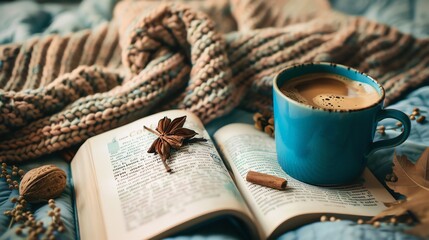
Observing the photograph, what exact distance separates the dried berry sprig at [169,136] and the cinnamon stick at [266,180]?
0.32 ft

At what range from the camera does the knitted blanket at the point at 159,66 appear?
658 mm

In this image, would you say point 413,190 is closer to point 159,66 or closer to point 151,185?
point 151,185

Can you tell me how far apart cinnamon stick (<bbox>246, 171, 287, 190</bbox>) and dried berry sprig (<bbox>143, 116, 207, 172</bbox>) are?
97mm

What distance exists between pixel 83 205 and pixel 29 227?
0.25 feet

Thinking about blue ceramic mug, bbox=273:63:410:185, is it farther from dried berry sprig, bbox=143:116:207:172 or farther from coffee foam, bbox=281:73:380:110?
dried berry sprig, bbox=143:116:207:172

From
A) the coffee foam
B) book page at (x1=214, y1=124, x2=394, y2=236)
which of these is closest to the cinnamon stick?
book page at (x1=214, y1=124, x2=394, y2=236)

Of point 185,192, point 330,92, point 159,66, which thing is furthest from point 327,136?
point 159,66

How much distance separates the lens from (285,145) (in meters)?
0.59

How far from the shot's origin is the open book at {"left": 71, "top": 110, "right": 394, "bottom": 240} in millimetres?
495

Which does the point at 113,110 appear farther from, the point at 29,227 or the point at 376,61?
the point at 376,61

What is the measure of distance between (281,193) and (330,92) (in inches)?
6.7

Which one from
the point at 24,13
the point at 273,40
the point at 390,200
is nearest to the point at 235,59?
the point at 273,40

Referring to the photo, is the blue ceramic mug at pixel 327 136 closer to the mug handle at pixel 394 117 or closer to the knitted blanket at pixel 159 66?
the mug handle at pixel 394 117

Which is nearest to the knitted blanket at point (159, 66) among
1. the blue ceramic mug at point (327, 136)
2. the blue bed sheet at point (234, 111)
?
the blue bed sheet at point (234, 111)
